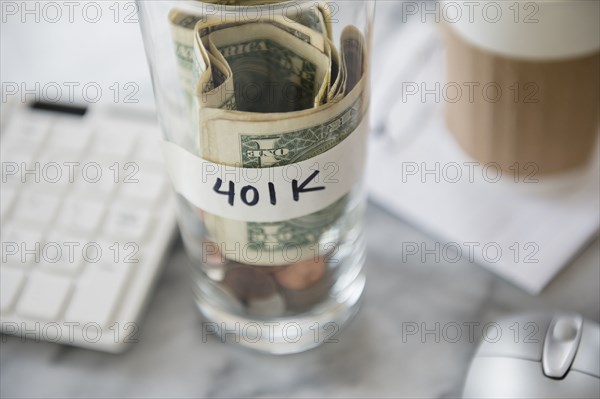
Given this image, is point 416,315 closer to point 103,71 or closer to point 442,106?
point 442,106

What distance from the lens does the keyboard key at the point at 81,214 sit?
1.52ft

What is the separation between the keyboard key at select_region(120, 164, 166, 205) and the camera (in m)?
0.48

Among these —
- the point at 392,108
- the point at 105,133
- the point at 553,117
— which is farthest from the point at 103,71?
the point at 553,117

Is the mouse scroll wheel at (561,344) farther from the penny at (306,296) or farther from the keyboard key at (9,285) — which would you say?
the keyboard key at (9,285)

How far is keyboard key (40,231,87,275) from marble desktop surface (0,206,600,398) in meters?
0.04

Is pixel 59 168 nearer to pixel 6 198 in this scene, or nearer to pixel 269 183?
pixel 6 198

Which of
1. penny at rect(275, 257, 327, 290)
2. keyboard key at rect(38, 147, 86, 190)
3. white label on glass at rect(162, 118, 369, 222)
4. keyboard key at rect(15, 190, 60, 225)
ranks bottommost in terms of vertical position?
keyboard key at rect(15, 190, 60, 225)

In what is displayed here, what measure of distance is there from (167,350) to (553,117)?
0.24 m

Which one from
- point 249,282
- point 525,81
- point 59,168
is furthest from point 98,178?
point 525,81

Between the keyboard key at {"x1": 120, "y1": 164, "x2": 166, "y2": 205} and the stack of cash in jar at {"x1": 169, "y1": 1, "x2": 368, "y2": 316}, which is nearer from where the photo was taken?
the stack of cash in jar at {"x1": 169, "y1": 1, "x2": 368, "y2": 316}

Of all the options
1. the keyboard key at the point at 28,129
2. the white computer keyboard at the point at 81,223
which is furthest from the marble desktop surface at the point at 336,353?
the keyboard key at the point at 28,129

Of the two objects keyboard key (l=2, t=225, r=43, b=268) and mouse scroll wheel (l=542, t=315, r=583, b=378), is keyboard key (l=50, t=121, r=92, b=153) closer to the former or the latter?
keyboard key (l=2, t=225, r=43, b=268)

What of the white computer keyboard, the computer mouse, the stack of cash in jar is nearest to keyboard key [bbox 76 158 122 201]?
the white computer keyboard

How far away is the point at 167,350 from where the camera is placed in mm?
431
